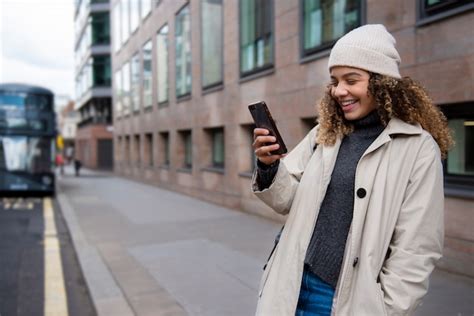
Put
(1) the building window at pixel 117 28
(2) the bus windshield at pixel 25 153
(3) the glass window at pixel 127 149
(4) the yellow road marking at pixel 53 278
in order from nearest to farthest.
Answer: (4) the yellow road marking at pixel 53 278 < (2) the bus windshield at pixel 25 153 < (3) the glass window at pixel 127 149 < (1) the building window at pixel 117 28

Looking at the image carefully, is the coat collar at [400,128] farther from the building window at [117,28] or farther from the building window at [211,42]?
the building window at [117,28]

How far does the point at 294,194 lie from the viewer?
6.56 ft

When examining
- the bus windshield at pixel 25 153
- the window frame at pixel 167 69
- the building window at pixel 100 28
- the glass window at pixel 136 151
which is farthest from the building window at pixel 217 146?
the building window at pixel 100 28

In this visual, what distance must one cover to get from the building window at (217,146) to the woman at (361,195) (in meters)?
12.0

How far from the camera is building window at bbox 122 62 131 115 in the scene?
2786 centimetres

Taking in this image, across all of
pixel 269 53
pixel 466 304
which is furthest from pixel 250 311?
pixel 269 53

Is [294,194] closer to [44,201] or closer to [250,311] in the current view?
[250,311]

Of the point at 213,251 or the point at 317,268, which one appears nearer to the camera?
the point at 317,268

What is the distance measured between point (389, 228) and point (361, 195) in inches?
6.1

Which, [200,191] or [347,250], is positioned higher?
[347,250]

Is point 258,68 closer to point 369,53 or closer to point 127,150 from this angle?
point 369,53

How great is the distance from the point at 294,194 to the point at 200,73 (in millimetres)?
13340

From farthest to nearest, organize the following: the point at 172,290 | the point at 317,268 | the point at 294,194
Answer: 1. the point at 172,290
2. the point at 294,194
3. the point at 317,268

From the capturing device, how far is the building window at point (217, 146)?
14255 mm
